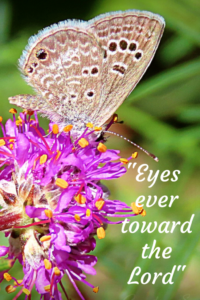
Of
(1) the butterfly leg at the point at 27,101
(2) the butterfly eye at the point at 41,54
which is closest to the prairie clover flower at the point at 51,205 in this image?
(1) the butterfly leg at the point at 27,101

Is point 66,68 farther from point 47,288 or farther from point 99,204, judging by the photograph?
point 47,288

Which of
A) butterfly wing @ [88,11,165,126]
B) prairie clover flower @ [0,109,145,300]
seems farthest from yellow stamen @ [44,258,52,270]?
butterfly wing @ [88,11,165,126]

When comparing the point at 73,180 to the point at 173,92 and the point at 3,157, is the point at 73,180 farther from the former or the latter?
the point at 173,92

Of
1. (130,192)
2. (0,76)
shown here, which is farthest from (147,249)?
(0,76)

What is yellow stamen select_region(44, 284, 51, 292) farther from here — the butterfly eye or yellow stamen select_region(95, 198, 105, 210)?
the butterfly eye

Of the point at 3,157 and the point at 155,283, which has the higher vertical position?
the point at 3,157
